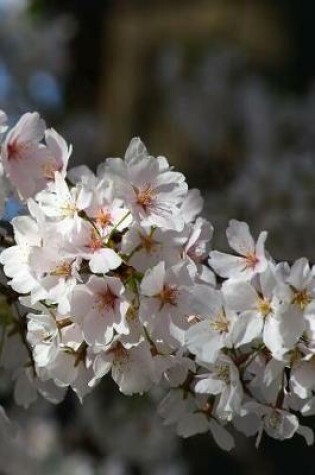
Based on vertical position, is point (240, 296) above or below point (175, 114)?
above

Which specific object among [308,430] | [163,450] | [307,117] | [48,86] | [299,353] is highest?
[299,353]

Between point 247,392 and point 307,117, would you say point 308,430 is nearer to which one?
point 247,392

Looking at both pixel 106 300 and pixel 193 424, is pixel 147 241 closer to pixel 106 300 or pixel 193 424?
pixel 106 300

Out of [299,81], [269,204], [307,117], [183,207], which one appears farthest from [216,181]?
[183,207]

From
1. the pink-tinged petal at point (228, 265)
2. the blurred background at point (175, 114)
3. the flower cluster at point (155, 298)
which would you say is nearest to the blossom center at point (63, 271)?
the flower cluster at point (155, 298)

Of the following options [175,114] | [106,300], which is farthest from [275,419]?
[175,114]

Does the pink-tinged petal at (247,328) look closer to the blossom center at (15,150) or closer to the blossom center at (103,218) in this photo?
the blossom center at (103,218)

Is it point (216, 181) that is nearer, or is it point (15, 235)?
point (15, 235)
